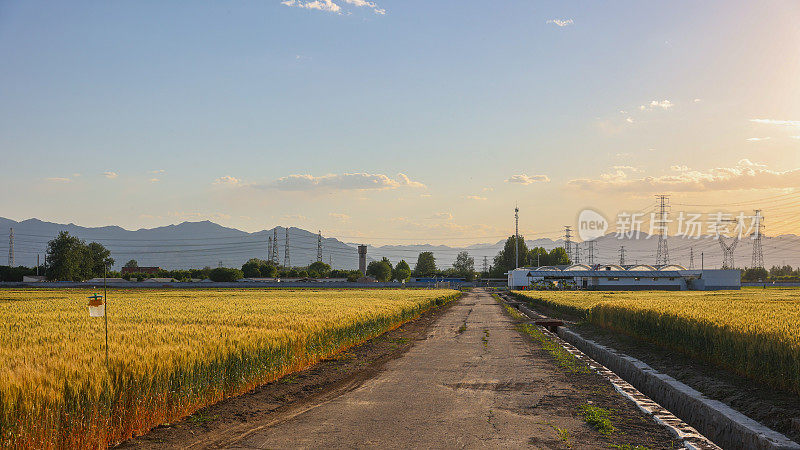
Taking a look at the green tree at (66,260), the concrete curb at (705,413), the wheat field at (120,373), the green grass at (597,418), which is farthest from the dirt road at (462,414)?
the green tree at (66,260)

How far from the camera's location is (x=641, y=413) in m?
11.2

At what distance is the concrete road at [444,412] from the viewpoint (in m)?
8.99

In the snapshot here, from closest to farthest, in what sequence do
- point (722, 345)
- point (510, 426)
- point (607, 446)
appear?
point (607, 446) < point (510, 426) < point (722, 345)

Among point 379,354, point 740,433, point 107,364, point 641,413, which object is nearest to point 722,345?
point 641,413

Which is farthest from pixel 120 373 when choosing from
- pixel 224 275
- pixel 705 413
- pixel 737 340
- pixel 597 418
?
pixel 224 275

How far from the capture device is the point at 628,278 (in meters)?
128

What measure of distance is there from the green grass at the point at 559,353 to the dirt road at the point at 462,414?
52 cm

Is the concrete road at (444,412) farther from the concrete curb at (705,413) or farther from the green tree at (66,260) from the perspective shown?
the green tree at (66,260)

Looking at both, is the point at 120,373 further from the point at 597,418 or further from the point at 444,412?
the point at 597,418

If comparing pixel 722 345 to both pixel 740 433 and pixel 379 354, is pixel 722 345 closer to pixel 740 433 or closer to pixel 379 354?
pixel 740 433

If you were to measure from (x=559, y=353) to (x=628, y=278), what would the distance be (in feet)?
381

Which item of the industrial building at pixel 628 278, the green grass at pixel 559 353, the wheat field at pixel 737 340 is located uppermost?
the wheat field at pixel 737 340

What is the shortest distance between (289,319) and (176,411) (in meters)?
9.71

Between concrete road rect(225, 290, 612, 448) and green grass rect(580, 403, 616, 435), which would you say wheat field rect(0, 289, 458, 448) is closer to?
concrete road rect(225, 290, 612, 448)
